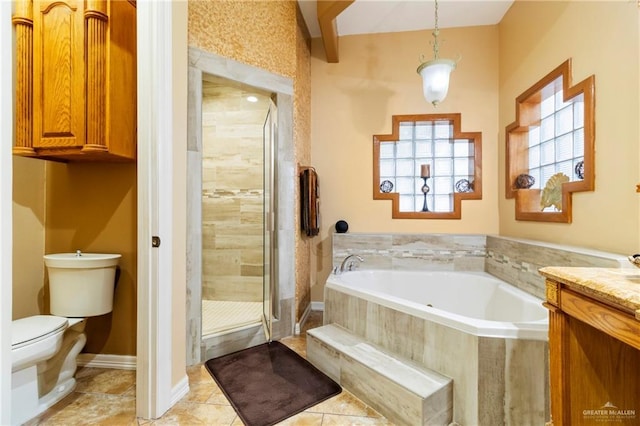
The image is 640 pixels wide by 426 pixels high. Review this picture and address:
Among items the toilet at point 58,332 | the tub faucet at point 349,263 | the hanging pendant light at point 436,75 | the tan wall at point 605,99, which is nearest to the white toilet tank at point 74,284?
the toilet at point 58,332

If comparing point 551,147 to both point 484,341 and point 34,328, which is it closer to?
point 484,341

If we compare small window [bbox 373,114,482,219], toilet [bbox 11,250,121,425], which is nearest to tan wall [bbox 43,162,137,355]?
toilet [bbox 11,250,121,425]

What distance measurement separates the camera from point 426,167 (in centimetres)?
303

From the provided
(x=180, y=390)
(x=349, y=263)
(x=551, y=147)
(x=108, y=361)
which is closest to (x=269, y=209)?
(x=349, y=263)

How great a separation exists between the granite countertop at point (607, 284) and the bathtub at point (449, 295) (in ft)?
1.73

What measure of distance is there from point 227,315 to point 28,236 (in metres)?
1.62

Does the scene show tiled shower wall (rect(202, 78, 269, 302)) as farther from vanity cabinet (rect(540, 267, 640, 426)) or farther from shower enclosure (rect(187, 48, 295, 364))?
vanity cabinet (rect(540, 267, 640, 426))

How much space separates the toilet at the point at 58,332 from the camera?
145 centimetres

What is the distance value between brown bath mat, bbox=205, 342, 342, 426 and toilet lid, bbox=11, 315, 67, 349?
3.03 feet

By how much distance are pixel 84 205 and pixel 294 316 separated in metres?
1.82

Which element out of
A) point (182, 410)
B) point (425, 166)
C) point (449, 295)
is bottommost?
point (182, 410)

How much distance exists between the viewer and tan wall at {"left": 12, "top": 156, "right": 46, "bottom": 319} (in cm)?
189

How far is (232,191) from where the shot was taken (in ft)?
10.7

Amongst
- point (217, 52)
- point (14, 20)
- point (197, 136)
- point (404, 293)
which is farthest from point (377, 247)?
point (14, 20)
